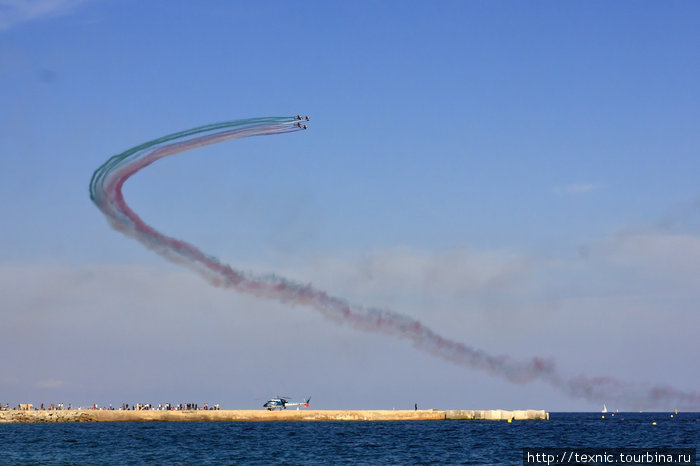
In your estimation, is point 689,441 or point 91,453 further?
point 689,441

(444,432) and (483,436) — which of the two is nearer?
(483,436)

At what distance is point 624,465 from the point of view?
8875 cm

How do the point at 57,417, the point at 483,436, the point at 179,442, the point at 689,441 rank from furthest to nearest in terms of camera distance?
the point at 57,417 → the point at 483,436 → the point at 689,441 → the point at 179,442

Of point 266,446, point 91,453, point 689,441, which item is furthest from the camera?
point 689,441

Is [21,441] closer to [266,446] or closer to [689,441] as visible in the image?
[266,446]

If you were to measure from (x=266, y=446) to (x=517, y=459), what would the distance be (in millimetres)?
37758

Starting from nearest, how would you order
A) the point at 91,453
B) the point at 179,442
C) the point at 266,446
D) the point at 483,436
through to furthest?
the point at 91,453, the point at 266,446, the point at 179,442, the point at 483,436

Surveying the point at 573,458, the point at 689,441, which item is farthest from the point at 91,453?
the point at 689,441

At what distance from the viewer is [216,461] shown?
3782 inches

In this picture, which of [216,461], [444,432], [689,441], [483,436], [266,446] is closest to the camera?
[216,461]

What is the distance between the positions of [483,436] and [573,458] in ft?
152

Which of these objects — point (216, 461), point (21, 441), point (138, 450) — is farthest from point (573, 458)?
point (21, 441)

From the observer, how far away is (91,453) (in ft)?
350

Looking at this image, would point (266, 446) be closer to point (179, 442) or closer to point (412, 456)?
point (179, 442)
